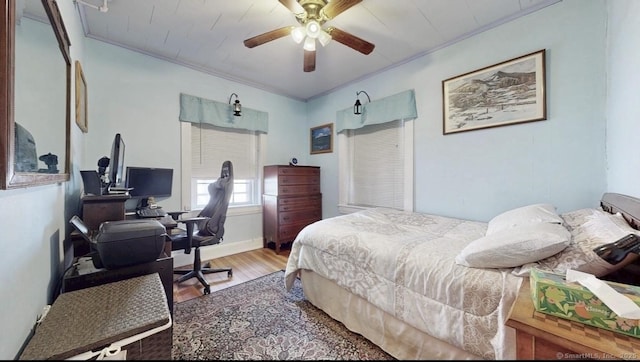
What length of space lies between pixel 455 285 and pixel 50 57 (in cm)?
226

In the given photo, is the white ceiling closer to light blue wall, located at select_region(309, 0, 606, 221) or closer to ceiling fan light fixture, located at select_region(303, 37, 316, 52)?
light blue wall, located at select_region(309, 0, 606, 221)

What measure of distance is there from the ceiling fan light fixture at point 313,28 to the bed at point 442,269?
1572 millimetres

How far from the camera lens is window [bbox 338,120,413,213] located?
2885 millimetres

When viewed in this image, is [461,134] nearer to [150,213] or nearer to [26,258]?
[26,258]

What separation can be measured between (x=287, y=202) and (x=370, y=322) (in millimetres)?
2232

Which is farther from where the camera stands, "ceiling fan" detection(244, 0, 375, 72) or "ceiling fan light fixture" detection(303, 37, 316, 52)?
"ceiling fan light fixture" detection(303, 37, 316, 52)

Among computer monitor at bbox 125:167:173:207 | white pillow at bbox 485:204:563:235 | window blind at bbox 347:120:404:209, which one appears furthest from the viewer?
window blind at bbox 347:120:404:209

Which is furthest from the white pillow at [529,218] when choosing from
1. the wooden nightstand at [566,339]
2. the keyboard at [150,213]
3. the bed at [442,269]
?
the keyboard at [150,213]

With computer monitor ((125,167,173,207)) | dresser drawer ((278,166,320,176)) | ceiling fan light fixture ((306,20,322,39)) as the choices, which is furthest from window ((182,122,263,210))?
ceiling fan light fixture ((306,20,322,39))

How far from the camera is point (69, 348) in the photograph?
64cm

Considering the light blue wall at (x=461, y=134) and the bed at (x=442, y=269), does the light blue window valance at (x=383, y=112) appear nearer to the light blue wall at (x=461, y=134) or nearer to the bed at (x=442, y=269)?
the light blue wall at (x=461, y=134)

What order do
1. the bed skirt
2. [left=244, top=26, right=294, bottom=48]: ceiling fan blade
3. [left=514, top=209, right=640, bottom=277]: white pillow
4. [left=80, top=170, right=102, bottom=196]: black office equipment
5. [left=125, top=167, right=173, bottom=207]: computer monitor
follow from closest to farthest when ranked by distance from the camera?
[left=514, top=209, right=640, bottom=277]: white pillow
the bed skirt
[left=80, top=170, right=102, bottom=196]: black office equipment
[left=244, top=26, right=294, bottom=48]: ceiling fan blade
[left=125, top=167, right=173, bottom=207]: computer monitor

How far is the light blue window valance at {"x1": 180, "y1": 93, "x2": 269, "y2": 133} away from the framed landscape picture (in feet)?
8.31

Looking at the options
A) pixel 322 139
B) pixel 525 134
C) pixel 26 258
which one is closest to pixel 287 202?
pixel 322 139
